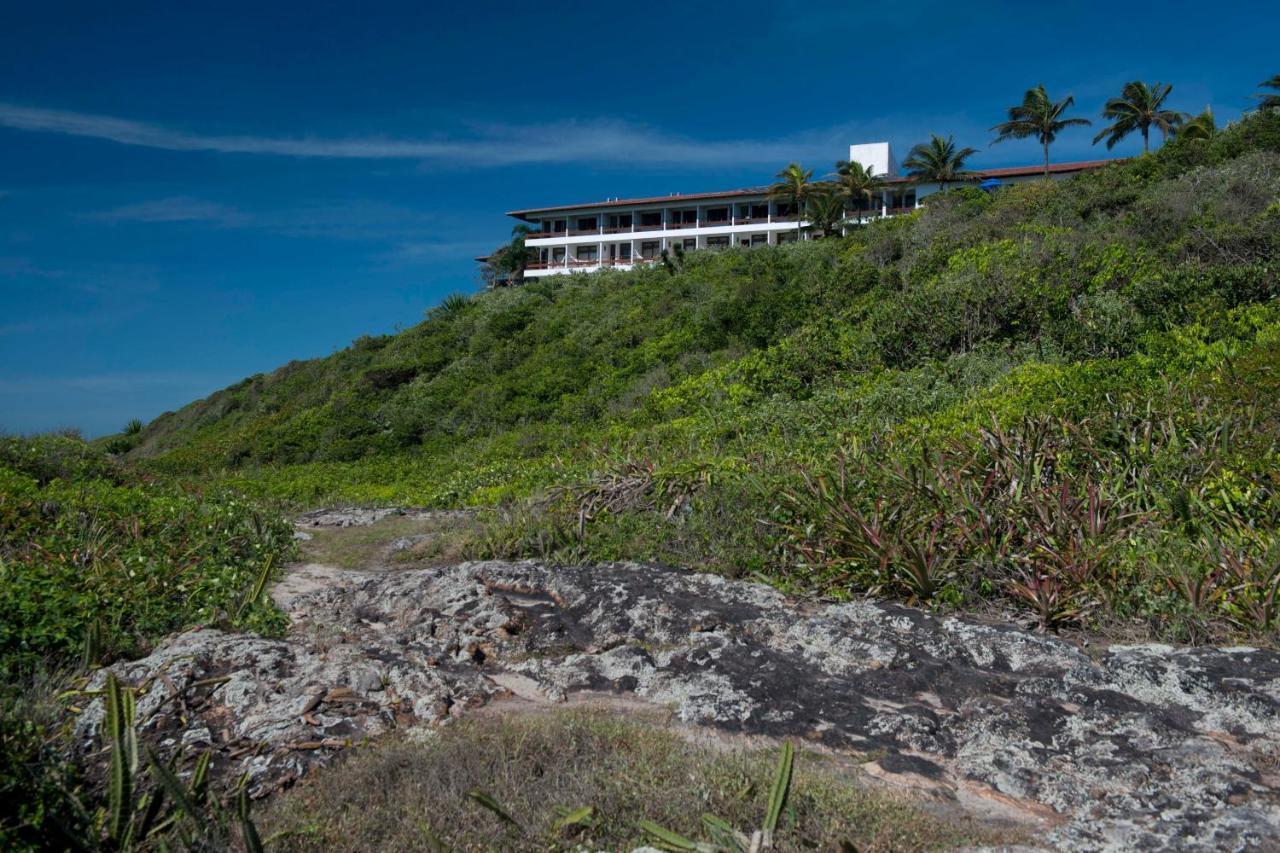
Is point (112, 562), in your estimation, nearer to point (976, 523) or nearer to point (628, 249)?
point (976, 523)

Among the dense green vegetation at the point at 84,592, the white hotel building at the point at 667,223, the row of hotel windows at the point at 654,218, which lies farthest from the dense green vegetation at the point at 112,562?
the row of hotel windows at the point at 654,218

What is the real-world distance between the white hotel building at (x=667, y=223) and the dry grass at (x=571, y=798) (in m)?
46.9

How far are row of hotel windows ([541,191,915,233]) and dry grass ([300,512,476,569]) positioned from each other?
146ft

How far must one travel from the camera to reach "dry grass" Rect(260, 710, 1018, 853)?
3254 mm

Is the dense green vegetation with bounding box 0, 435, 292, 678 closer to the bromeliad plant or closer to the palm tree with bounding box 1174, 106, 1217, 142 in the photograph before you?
the bromeliad plant

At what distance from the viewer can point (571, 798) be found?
137 inches

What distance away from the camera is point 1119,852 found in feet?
10.3

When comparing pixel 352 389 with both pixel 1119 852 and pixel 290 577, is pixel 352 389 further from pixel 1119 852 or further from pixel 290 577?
pixel 1119 852

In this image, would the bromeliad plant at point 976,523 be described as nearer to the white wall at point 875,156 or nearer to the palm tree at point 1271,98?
the palm tree at point 1271,98

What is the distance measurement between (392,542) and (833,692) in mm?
6306

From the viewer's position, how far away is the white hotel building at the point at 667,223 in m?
51.3

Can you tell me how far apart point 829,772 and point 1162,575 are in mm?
3286

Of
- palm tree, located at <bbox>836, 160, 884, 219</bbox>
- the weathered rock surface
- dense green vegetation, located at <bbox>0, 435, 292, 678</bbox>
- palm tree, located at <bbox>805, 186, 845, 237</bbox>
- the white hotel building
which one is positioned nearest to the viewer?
the weathered rock surface

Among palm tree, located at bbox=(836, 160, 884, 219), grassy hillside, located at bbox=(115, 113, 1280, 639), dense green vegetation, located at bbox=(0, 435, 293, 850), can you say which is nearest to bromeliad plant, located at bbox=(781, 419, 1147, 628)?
grassy hillside, located at bbox=(115, 113, 1280, 639)
